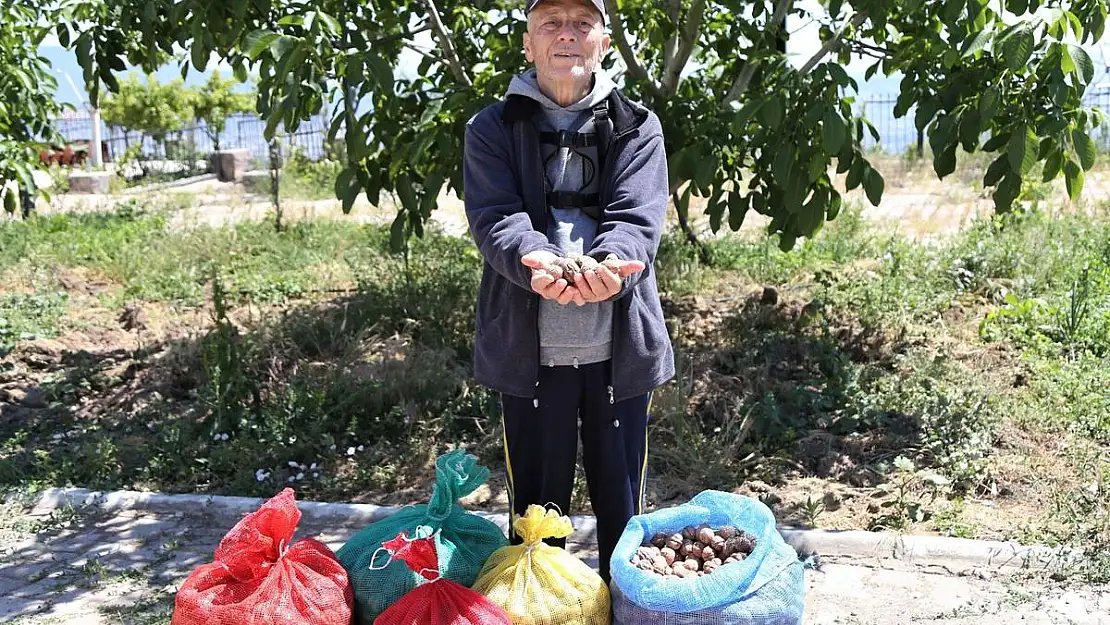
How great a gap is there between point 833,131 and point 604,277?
1.88 meters

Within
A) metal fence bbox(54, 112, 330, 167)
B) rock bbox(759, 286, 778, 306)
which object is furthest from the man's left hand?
metal fence bbox(54, 112, 330, 167)

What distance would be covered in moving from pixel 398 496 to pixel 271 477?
0.62m

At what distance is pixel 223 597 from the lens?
2738 millimetres

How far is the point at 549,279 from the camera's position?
249 cm

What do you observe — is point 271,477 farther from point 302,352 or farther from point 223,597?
point 223,597

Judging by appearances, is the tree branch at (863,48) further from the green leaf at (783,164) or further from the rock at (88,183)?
the rock at (88,183)

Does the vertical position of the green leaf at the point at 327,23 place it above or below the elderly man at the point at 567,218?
above

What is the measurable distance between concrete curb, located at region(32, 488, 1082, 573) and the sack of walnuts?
116cm

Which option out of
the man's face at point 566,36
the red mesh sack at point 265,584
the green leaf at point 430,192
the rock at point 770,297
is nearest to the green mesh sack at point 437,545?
the red mesh sack at point 265,584

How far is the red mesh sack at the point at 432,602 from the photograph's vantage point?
2.58 m

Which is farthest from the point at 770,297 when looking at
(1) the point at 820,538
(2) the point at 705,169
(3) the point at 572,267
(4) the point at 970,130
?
(3) the point at 572,267

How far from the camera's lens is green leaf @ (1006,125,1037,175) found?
397 centimetres

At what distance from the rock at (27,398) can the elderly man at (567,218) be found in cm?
372

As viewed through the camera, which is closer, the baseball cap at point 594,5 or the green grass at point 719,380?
the baseball cap at point 594,5
